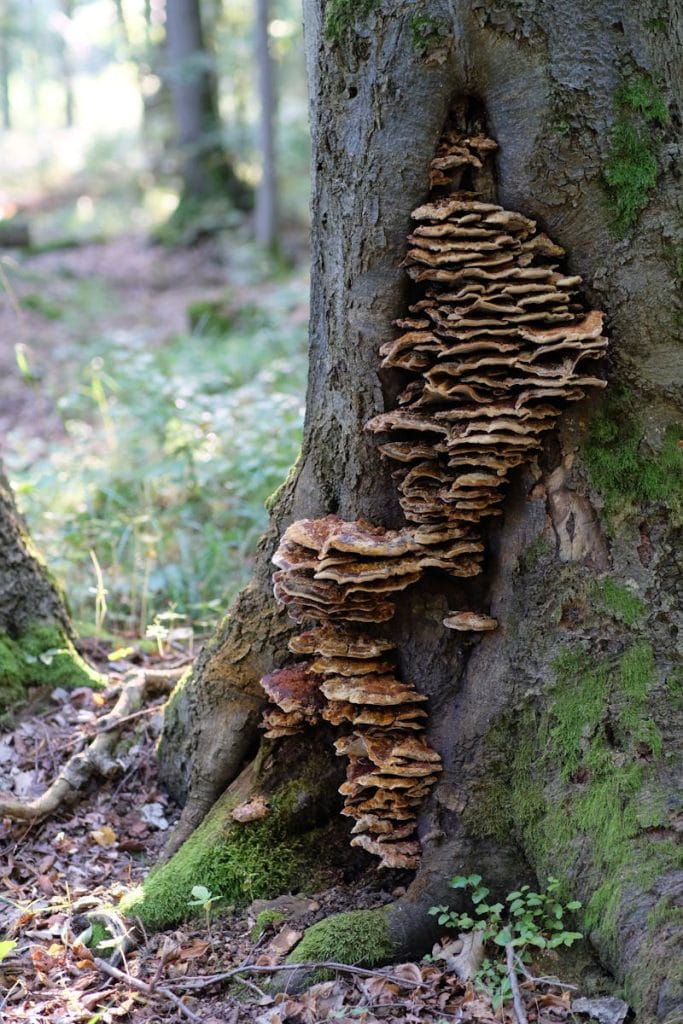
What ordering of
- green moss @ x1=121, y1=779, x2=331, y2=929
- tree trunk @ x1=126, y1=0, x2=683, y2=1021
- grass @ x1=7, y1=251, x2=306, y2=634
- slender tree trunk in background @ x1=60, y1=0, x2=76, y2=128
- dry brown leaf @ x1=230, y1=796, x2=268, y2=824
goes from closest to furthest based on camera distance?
tree trunk @ x1=126, y1=0, x2=683, y2=1021 → green moss @ x1=121, y1=779, x2=331, y2=929 → dry brown leaf @ x1=230, y1=796, x2=268, y2=824 → grass @ x1=7, y1=251, x2=306, y2=634 → slender tree trunk in background @ x1=60, y1=0, x2=76, y2=128

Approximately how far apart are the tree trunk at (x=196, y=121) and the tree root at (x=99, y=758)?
20.3 metres

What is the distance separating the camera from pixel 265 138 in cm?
1931

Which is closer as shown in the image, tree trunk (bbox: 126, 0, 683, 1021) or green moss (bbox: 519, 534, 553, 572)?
tree trunk (bbox: 126, 0, 683, 1021)

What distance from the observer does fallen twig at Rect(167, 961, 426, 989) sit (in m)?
3.32

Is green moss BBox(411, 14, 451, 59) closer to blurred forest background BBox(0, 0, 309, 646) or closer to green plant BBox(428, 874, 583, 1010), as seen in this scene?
green plant BBox(428, 874, 583, 1010)

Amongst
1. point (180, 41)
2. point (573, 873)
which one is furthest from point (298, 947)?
point (180, 41)

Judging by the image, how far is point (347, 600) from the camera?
346cm

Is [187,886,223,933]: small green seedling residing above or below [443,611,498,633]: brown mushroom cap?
below

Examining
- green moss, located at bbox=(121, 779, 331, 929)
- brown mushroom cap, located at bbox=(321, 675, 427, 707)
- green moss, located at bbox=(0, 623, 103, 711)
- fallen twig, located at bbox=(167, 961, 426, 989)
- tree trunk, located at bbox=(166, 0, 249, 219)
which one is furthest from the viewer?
tree trunk, located at bbox=(166, 0, 249, 219)

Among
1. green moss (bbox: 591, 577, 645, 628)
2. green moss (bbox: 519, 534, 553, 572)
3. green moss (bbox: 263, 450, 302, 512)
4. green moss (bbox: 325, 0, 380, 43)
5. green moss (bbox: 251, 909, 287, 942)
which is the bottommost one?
green moss (bbox: 251, 909, 287, 942)

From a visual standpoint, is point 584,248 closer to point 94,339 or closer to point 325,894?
point 325,894

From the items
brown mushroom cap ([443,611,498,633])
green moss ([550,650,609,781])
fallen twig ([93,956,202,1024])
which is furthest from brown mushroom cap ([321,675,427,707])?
fallen twig ([93,956,202,1024])

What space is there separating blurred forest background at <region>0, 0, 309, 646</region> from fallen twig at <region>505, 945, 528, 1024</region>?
3050mm

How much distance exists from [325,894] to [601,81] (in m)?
3.46
